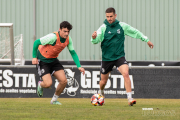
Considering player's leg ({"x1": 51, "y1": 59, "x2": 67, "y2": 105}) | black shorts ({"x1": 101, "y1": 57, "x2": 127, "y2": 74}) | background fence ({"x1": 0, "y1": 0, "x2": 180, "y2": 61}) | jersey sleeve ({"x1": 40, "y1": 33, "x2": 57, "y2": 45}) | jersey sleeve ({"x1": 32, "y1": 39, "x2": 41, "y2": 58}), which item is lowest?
player's leg ({"x1": 51, "y1": 59, "x2": 67, "y2": 105})

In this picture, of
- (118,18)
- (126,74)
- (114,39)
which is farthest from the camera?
(118,18)

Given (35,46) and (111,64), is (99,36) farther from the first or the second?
(35,46)

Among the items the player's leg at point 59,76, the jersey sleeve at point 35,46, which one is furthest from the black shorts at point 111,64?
the jersey sleeve at point 35,46

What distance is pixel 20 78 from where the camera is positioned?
11.7 m

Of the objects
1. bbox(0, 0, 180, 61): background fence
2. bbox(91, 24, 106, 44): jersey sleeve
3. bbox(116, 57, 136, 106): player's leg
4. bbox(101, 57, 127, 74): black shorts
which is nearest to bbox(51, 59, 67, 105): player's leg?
bbox(101, 57, 127, 74): black shorts

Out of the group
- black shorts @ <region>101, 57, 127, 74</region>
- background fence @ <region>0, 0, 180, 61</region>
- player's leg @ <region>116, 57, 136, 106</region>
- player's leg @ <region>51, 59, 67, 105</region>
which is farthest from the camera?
background fence @ <region>0, 0, 180, 61</region>

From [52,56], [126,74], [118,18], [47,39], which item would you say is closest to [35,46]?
[47,39]

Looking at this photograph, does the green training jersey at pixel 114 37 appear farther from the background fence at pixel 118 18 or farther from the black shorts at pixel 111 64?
the background fence at pixel 118 18

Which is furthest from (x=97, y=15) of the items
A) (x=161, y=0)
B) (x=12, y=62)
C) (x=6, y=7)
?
(x=12, y=62)

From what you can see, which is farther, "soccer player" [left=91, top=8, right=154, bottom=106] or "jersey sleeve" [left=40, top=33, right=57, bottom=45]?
"soccer player" [left=91, top=8, right=154, bottom=106]

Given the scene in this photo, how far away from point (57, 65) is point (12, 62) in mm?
4723

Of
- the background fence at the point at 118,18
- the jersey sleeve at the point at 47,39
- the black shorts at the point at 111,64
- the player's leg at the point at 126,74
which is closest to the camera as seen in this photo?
the player's leg at the point at 126,74

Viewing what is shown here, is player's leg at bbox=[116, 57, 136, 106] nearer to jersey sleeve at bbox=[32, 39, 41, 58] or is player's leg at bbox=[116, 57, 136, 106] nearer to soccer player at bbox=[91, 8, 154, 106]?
soccer player at bbox=[91, 8, 154, 106]

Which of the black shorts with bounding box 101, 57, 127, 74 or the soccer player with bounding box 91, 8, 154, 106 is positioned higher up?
the soccer player with bounding box 91, 8, 154, 106
